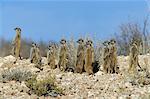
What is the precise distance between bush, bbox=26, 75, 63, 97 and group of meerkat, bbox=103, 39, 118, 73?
3.54 meters

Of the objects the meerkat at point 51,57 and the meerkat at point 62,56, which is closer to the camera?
the meerkat at point 62,56

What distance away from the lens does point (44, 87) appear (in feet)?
44.0

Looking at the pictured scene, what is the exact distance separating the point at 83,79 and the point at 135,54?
A: 2335 millimetres

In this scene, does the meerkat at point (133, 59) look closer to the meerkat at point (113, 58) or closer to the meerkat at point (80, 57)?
the meerkat at point (113, 58)

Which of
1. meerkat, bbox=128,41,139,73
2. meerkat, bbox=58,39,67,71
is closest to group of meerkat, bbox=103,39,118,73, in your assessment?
meerkat, bbox=128,41,139,73

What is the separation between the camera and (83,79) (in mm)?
15461

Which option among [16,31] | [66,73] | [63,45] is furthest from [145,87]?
[16,31]

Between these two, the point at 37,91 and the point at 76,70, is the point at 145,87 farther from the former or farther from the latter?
the point at 76,70

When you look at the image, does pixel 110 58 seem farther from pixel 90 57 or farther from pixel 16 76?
pixel 16 76

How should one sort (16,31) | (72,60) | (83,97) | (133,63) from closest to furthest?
(83,97) < (133,63) < (72,60) < (16,31)

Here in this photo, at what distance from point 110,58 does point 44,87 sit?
423cm

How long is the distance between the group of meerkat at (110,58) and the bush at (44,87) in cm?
354

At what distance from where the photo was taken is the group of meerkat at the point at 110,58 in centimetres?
1695

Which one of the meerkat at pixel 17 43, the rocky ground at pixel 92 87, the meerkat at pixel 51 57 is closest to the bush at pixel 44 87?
the rocky ground at pixel 92 87
